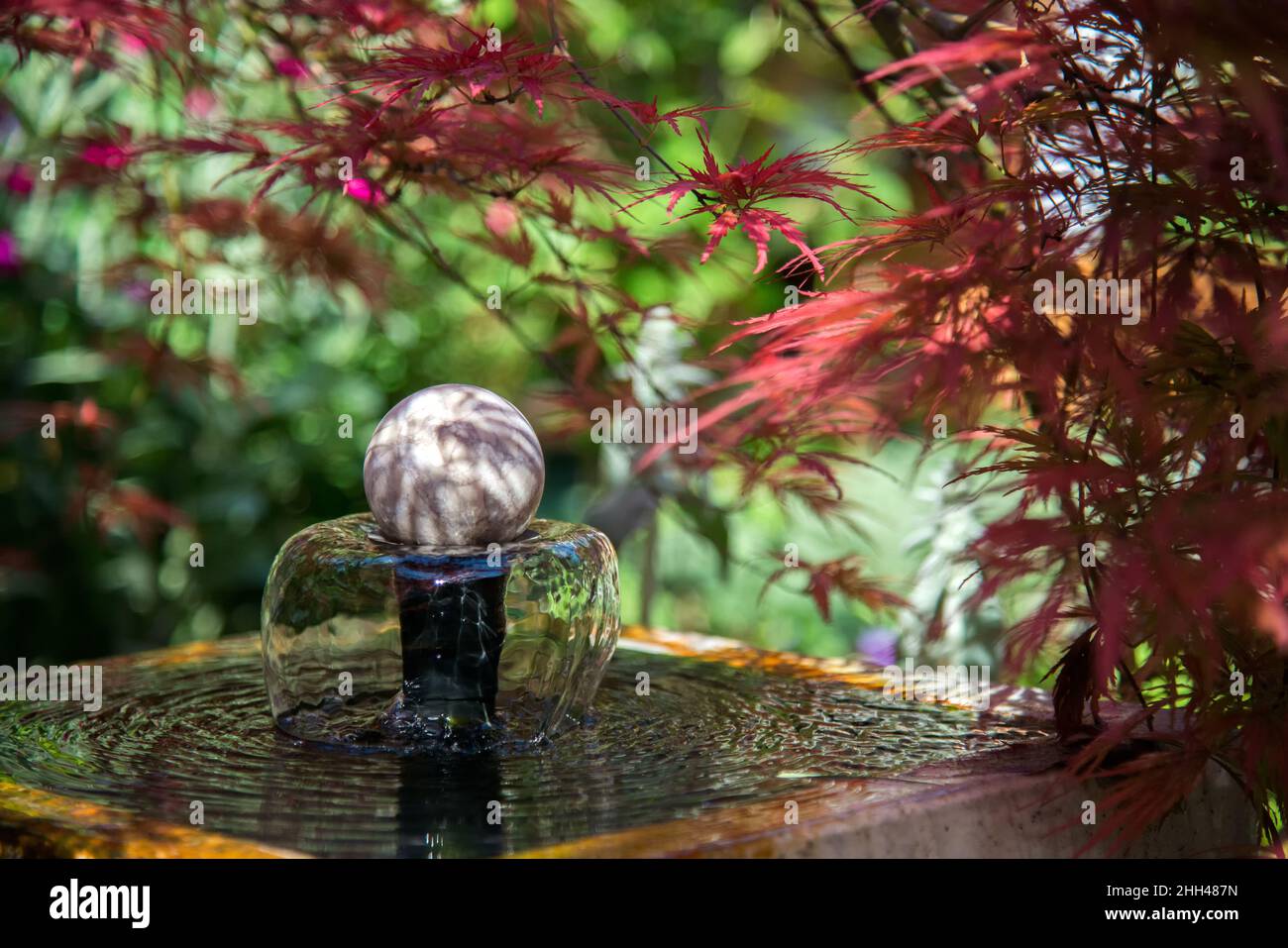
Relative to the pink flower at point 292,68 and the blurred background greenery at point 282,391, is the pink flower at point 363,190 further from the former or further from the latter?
the blurred background greenery at point 282,391

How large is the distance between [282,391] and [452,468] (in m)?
2.69

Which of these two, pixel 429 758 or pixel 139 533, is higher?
pixel 139 533

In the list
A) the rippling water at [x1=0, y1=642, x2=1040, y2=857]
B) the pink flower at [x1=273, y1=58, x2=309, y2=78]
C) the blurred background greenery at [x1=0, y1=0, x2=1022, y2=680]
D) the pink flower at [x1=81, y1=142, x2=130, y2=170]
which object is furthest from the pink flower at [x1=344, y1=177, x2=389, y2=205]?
the rippling water at [x1=0, y1=642, x2=1040, y2=857]

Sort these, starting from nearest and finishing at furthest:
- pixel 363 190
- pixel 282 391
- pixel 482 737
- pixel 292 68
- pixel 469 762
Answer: pixel 469 762
pixel 482 737
pixel 363 190
pixel 292 68
pixel 282 391

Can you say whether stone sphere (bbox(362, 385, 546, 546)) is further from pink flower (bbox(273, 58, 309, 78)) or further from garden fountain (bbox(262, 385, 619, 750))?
pink flower (bbox(273, 58, 309, 78))

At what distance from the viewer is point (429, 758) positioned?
6.37ft

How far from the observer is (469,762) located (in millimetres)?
1929

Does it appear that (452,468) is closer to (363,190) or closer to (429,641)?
(429,641)

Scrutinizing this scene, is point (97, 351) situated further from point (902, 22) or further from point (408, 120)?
point (902, 22)

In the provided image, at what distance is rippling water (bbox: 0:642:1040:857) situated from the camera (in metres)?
1.63

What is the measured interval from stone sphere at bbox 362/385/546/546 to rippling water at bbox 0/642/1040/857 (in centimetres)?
34

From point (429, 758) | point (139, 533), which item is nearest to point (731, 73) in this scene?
point (139, 533)

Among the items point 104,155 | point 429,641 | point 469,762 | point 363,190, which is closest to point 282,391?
point 104,155

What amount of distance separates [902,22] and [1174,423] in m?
0.91
